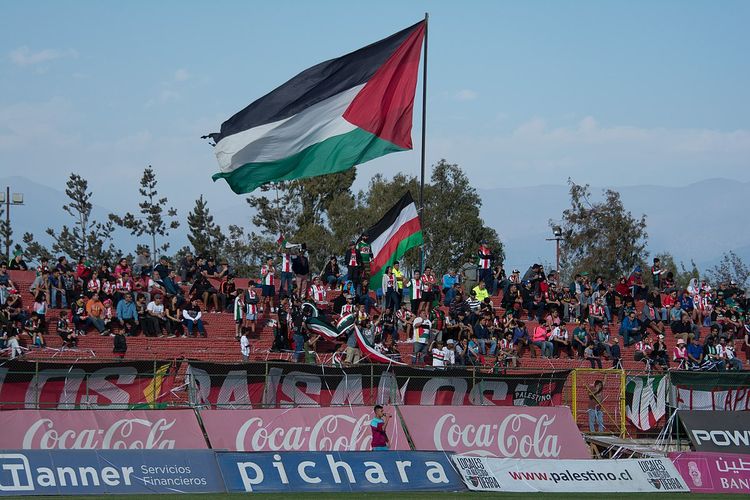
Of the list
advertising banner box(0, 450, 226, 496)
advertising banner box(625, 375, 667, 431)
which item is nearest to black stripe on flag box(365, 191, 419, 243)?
advertising banner box(625, 375, 667, 431)

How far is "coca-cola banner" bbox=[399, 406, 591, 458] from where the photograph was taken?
83.2 feet

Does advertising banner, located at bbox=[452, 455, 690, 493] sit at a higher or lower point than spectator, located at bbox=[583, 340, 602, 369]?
lower

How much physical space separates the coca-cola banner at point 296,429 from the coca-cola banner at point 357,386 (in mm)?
520

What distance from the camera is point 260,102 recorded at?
2495cm

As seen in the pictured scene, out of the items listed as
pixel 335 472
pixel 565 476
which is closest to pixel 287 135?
pixel 335 472

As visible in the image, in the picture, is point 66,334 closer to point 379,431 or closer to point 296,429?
point 296,429

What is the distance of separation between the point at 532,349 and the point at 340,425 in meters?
11.8

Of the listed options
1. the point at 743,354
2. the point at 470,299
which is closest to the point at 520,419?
the point at 470,299

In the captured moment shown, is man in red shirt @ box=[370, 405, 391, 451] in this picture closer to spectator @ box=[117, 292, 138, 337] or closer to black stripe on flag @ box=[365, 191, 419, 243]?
black stripe on flag @ box=[365, 191, 419, 243]

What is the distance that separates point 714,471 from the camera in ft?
77.0

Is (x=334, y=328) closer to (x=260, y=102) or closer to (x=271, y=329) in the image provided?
(x=271, y=329)

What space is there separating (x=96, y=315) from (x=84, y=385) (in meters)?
8.29

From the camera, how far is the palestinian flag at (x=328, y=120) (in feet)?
80.7

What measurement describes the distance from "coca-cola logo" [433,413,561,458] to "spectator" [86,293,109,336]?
11.4 metres
